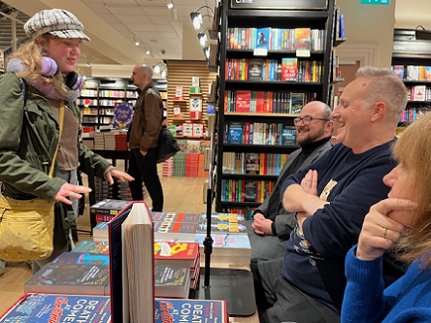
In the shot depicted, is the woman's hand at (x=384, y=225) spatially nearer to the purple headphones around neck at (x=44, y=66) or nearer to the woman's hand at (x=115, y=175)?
the woman's hand at (x=115, y=175)

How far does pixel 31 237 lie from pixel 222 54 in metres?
2.86

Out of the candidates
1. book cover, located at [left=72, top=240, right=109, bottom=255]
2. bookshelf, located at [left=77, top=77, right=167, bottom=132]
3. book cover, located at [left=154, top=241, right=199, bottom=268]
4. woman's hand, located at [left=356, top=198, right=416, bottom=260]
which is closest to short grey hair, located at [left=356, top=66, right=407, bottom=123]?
woman's hand, located at [left=356, top=198, right=416, bottom=260]

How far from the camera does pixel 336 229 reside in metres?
1.38

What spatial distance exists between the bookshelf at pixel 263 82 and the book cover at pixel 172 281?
2932 mm

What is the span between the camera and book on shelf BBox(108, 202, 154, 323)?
67 cm

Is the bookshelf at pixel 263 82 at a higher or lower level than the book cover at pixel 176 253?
higher

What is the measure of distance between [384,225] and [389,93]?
0.96 meters

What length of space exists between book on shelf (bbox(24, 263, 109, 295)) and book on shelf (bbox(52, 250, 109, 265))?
0.07m

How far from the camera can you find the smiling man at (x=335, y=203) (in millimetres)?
1400

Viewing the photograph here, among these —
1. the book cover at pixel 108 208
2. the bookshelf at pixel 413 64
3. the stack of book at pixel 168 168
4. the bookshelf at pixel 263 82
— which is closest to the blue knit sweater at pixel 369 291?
the book cover at pixel 108 208

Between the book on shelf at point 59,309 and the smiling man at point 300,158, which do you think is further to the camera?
the smiling man at point 300,158

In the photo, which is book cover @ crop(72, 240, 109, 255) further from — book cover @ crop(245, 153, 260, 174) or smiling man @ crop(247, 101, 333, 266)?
book cover @ crop(245, 153, 260, 174)

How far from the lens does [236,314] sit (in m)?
1.07

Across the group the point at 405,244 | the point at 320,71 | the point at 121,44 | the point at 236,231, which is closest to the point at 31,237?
the point at 236,231
